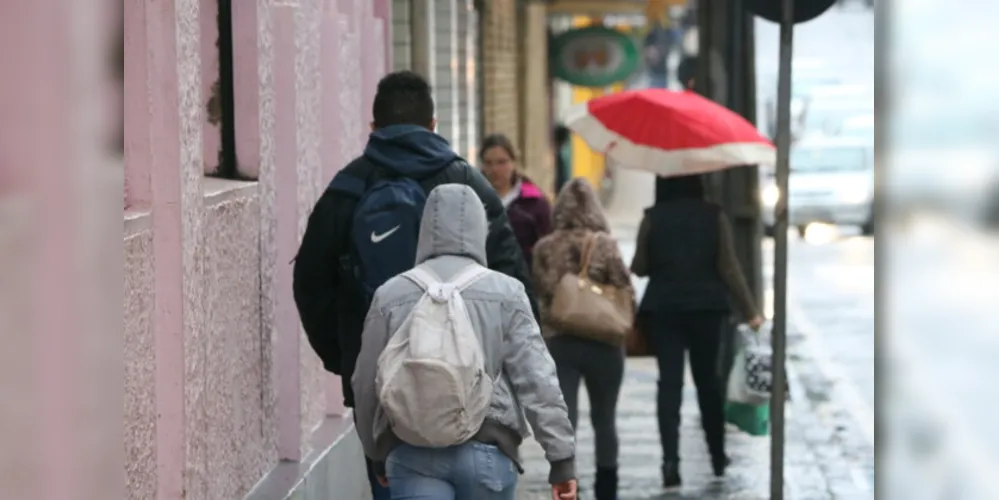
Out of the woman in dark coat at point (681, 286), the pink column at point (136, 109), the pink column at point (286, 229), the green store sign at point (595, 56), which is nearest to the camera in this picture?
the pink column at point (136, 109)

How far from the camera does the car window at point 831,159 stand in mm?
27938

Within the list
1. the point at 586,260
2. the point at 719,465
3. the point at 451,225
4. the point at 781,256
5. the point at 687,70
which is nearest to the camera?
the point at 451,225

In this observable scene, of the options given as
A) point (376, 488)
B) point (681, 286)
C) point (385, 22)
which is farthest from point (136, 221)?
point (385, 22)

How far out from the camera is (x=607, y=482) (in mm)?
8062

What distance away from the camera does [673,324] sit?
867 centimetres

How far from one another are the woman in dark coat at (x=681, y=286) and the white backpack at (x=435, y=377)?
13.0ft

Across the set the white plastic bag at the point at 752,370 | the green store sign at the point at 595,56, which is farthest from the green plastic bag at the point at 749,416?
the green store sign at the point at 595,56

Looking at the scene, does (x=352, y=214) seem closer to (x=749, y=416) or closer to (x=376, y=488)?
(x=376, y=488)

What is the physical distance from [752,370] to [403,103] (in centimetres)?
391

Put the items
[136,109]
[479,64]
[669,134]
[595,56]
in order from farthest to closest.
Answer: [595,56], [479,64], [669,134], [136,109]

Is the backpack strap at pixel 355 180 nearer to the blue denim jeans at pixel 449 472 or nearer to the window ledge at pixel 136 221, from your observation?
the window ledge at pixel 136 221

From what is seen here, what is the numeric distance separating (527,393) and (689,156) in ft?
13.8

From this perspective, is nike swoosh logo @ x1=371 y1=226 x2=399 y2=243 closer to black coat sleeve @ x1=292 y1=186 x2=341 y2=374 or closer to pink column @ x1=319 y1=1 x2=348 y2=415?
black coat sleeve @ x1=292 y1=186 x2=341 y2=374

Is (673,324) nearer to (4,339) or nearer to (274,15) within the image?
(274,15)
